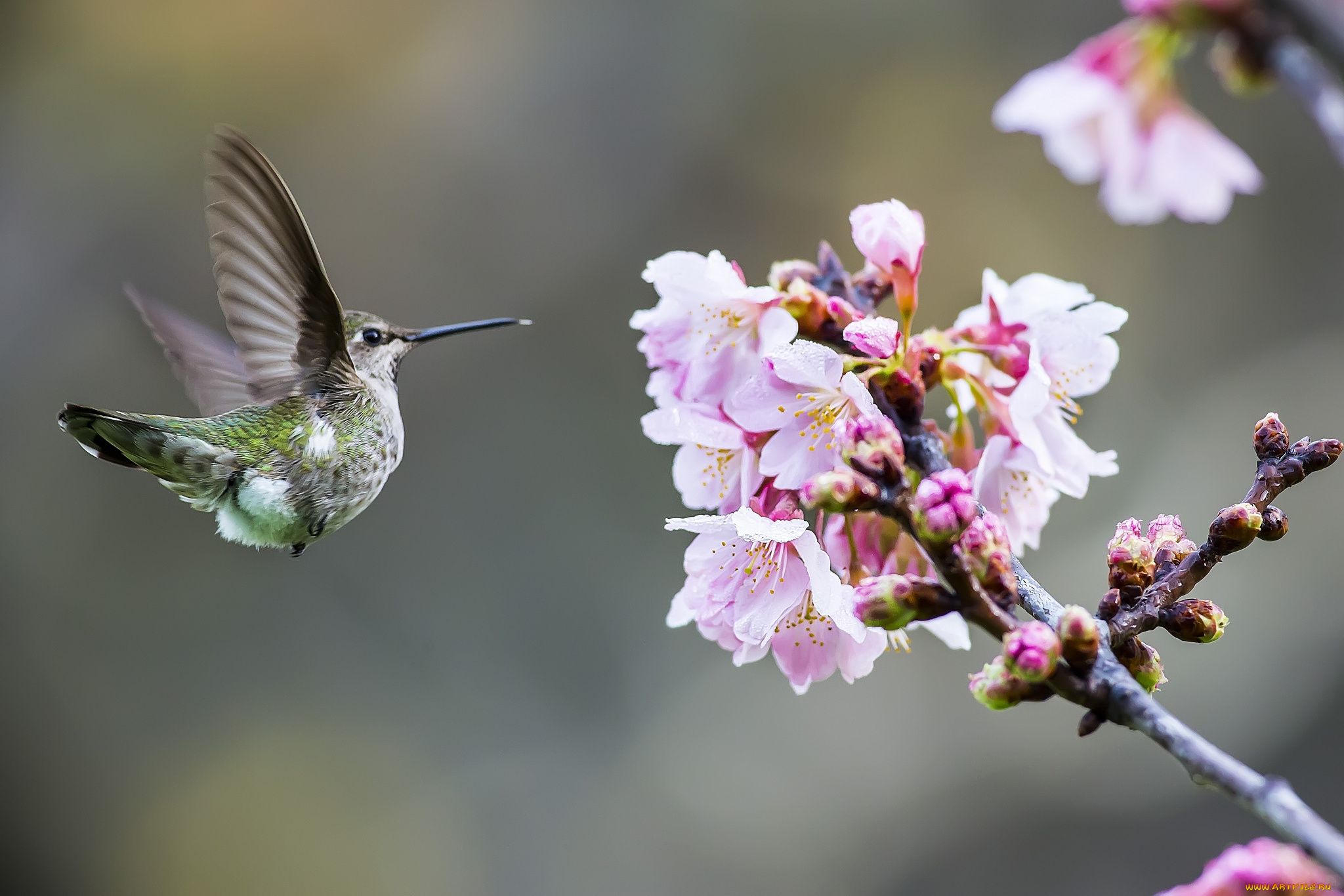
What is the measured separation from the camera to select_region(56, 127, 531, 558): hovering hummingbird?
147cm

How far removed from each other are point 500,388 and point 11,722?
8.97 ft

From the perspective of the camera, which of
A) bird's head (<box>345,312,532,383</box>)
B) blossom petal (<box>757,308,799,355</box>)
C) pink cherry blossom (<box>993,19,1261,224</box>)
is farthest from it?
bird's head (<box>345,312,532,383</box>)

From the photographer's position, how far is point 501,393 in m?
4.44

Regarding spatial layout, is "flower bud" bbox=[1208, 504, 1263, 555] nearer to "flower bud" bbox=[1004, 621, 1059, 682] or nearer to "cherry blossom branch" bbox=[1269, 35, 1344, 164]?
"flower bud" bbox=[1004, 621, 1059, 682]

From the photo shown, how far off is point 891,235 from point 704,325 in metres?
0.24

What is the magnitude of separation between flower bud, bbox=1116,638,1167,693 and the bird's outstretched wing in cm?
106

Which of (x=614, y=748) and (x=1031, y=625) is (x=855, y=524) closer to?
(x=1031, y=625)

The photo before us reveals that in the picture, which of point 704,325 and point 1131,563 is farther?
point 704,325

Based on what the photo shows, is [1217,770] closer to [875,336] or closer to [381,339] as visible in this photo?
[875,336]

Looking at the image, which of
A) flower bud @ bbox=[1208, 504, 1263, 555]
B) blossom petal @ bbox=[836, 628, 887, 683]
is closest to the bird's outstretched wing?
blossom petal @ bbox=[836, 628, 887, 683]

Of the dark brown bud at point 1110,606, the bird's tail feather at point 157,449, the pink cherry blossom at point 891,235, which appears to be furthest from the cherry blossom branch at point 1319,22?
the bird's tail feather at point 157,449

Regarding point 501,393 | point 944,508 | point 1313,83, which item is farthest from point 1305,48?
point 501,393

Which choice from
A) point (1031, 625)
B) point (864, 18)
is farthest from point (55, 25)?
point (1031, 625)

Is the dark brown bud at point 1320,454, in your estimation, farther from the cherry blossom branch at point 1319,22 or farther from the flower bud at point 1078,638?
the cherry blossom branch at point 1319,22
